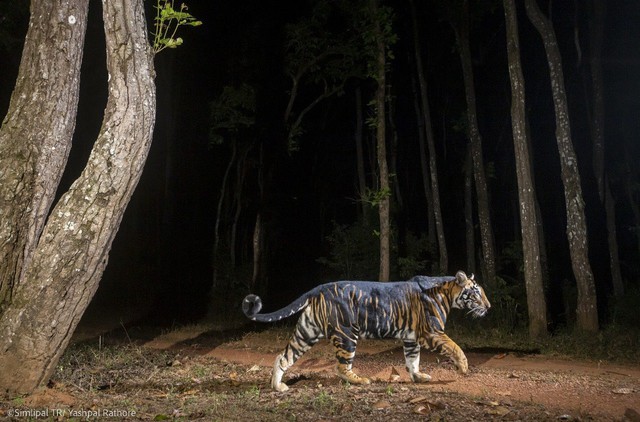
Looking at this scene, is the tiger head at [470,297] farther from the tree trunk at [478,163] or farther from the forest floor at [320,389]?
the tree trunk at [478,163]

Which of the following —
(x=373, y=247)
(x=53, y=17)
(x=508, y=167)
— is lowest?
(x=373, y=247)

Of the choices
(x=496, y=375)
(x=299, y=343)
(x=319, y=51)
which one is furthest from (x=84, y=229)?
(x=319, y=51)

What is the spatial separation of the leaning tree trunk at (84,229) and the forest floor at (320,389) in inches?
23.5

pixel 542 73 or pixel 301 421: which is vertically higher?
pixel 542 73

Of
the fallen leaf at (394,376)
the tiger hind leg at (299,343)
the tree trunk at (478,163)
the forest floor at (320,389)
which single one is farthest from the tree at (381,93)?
the tiger hind leg at (299,343)

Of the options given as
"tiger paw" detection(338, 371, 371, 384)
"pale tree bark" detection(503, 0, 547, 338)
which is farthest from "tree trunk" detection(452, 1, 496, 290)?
"tiger paw" detection(338, 371, 371, 384)

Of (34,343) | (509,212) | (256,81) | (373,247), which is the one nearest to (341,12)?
(256,81)

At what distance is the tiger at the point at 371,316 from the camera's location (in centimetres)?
846

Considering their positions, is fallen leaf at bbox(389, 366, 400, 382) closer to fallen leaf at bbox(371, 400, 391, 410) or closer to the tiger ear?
the tiger ear

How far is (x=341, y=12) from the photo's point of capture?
861 inches

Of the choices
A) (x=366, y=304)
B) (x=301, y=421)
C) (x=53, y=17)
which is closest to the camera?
(x=301, y=421)

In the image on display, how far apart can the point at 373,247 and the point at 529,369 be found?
11.2 metres

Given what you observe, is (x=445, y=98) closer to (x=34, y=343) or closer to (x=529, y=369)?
(x=529, y=369)

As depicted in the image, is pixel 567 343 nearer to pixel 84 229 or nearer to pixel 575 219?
pixel 575 219
